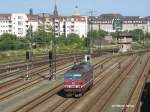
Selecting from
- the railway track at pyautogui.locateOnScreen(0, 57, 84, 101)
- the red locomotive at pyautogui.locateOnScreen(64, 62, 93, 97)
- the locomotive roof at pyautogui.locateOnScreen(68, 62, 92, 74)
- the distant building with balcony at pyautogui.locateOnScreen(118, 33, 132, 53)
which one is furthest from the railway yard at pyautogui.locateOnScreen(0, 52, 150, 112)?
the distant building with balcony at pyautogui.locateOnScreen(118, 33, 132, 53)

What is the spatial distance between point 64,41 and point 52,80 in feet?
407

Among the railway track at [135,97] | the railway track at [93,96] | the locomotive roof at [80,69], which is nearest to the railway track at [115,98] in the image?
the railway track at [135,97]

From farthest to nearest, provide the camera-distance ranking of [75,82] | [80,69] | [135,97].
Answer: [80,69] → [135,97] → [75,82]

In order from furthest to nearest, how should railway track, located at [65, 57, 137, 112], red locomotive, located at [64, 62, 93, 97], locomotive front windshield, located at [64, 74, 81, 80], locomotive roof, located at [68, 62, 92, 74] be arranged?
locomotive roof, located at [68, 62, 92, 74] < locomotive front windshield, located at [64, 74, 81, 80] < red locomotive, located at [64, 62, 93, 97] < railway track, located at [65, 57, 137, 112]

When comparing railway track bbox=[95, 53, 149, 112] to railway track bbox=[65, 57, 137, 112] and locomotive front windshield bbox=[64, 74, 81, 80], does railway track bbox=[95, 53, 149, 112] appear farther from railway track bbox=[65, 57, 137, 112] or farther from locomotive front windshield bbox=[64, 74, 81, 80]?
locomotive front windshield bbox=[64, 74, 81, 80]

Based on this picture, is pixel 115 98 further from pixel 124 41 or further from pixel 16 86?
pixel 124 41

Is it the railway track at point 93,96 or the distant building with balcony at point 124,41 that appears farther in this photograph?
the distant building with balcony at point 124,41

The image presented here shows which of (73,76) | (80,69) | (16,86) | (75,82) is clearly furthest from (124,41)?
(75,82)

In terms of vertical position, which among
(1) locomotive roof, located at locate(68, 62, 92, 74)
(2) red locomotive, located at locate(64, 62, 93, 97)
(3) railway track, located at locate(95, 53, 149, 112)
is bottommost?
(3) railway track, located at locate(95, 53, 149, 112)

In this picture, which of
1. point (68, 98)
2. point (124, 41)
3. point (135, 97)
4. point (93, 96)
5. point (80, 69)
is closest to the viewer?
point (68, 98)

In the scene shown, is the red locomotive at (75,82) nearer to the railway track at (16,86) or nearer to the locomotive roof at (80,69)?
the locomotive roof at (80,69)

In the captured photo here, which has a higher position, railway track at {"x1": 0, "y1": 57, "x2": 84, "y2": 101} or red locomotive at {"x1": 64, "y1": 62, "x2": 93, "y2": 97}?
red locomotive at {"x1": 64, "y1": 62, "x2": 93, "y2": 97}

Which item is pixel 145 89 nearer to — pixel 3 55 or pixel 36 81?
pixel 36 81

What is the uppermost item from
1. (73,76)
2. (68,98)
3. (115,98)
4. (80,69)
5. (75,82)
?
(80,69)
